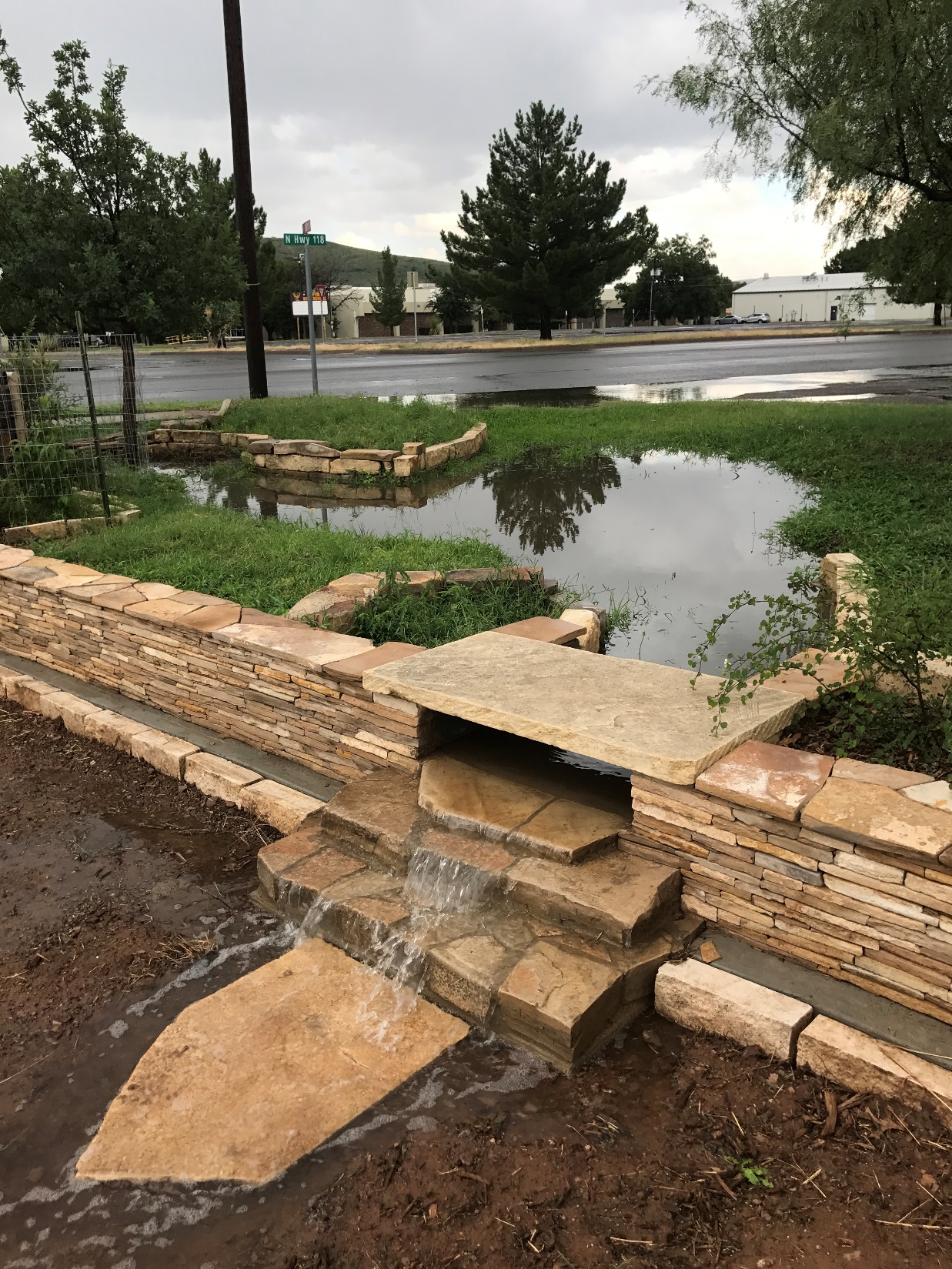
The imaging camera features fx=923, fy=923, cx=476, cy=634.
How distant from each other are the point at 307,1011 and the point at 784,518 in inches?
267

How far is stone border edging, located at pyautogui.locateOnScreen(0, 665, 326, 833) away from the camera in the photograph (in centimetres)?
434

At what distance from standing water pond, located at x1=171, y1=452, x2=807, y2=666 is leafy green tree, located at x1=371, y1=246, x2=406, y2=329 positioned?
4868 centimetres

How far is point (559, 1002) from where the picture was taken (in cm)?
284

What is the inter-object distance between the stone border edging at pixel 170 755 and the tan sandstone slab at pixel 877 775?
2.24 metres

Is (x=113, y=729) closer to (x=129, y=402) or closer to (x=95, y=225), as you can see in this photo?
(x=129, y=402)

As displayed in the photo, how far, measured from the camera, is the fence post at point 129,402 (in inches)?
405

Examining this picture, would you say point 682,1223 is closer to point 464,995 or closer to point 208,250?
point 464,995

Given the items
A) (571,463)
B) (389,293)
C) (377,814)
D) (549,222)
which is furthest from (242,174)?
(389,293)

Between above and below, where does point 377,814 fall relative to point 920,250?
below

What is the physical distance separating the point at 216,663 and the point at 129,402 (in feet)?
22.3

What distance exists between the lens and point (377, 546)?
7.48 meters

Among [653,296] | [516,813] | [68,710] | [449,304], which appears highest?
[653,296]

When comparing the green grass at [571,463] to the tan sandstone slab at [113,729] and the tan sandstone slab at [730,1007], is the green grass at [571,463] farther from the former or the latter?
the tan sandstone slab at [730,1007]

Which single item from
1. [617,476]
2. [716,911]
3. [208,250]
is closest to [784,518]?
[617,476]
